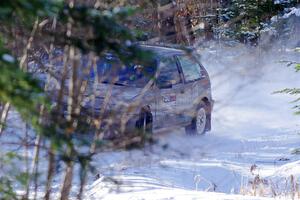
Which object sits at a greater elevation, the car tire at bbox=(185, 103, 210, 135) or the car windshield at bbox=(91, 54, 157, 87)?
the car windshield at bbox=(91, 54, 157, 87)

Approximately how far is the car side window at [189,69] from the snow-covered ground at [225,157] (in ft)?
0.98

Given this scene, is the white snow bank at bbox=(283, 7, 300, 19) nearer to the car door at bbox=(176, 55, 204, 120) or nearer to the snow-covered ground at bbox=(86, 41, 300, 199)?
the snow-covered ground at bbox=(86, 41, 300, 199)

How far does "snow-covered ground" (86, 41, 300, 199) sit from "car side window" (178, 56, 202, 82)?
30 cm

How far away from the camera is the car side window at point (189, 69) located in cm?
1203

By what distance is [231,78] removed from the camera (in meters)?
4.53

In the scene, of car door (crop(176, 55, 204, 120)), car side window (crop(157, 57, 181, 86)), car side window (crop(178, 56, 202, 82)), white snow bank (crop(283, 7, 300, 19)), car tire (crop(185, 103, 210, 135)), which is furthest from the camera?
white snow bank (crop(283, 7, 300, 19))

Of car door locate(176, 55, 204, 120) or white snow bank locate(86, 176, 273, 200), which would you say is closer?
white snow bank locate(86, 176, 273, 200)

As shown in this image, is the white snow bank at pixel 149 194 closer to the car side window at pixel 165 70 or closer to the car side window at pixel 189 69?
the car side window at pixel 165 70

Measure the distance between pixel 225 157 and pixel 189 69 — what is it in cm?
190

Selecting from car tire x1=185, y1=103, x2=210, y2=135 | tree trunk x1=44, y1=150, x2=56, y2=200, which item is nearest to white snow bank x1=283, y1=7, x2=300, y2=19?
car tire x1=185, y1=103, x2=210, y2=135

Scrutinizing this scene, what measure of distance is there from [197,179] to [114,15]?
600cm

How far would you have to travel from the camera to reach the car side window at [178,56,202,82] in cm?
1203

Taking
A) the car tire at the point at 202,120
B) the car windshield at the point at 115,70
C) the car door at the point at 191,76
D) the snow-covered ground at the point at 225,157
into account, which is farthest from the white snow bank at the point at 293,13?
the car windshield at the point at 115,70

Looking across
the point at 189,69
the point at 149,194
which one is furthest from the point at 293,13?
the point at 149,194
